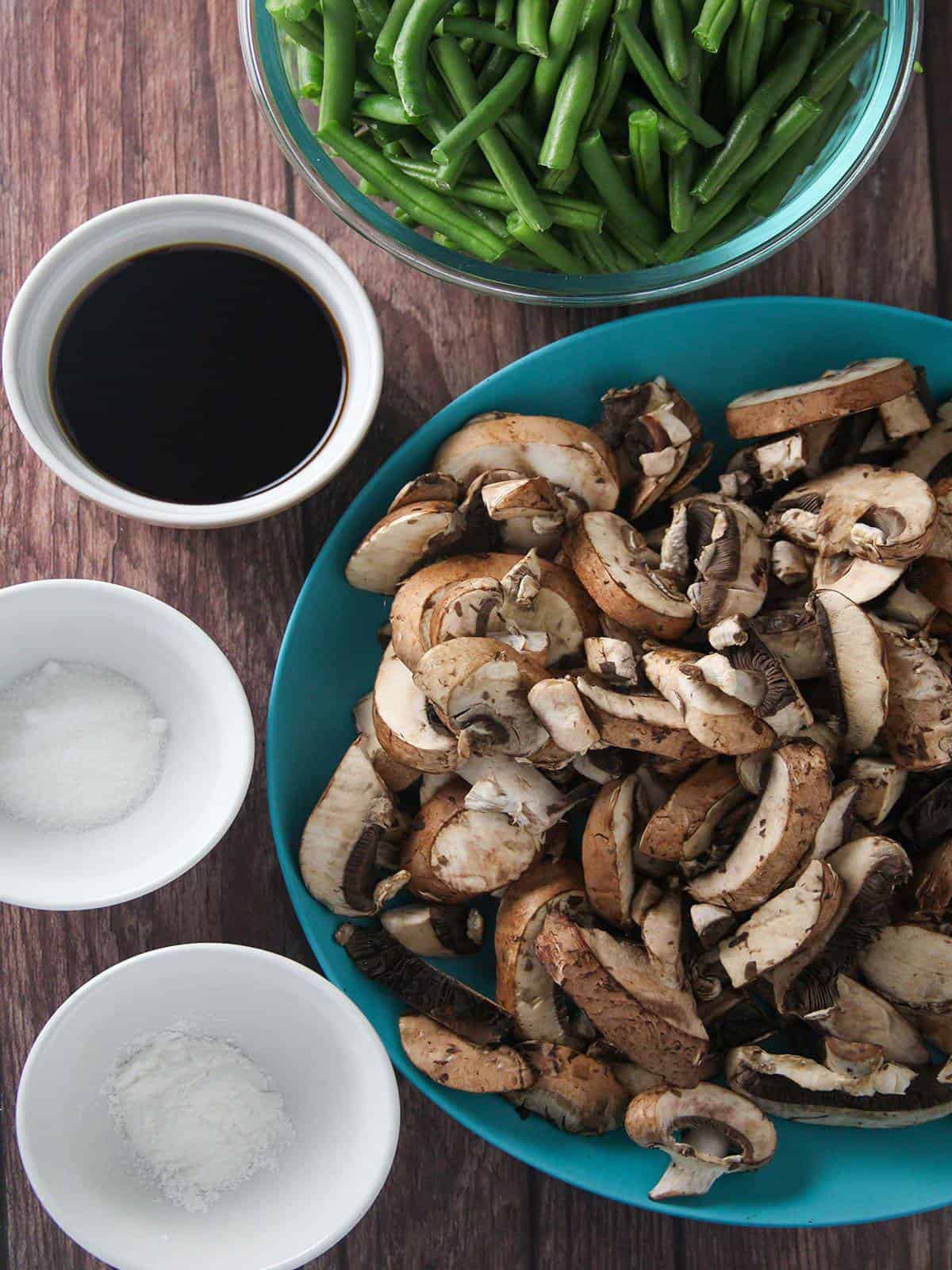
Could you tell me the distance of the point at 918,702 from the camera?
3.33 feet

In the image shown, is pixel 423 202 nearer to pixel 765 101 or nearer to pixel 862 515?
pixel 765 101

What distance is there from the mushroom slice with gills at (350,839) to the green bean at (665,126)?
65cm

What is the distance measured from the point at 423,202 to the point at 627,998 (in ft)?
2.57

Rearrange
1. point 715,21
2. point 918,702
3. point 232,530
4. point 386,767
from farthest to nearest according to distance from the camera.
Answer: point 232,530, point 386,767, point 918,702, point 715,21

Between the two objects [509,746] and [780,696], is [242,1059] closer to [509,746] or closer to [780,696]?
[509,746]

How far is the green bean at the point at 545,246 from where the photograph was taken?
3.27 ft

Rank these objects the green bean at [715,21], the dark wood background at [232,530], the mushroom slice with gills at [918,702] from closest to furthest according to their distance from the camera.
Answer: the green bean at [715,21]
the mushroom slice with gills at [918,702]
the dark wood background at [232,530]

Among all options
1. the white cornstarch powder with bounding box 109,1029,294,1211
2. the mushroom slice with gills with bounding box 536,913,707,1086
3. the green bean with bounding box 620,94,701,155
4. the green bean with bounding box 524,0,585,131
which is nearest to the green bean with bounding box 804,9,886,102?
the green bean with bounding box 620,94,701,155

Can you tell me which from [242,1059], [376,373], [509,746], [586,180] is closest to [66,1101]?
[242,1059]

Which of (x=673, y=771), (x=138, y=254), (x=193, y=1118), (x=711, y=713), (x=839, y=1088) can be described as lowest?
(x=193, y=1118)

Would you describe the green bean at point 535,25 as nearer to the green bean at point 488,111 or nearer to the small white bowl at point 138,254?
the green bean at point 488,111

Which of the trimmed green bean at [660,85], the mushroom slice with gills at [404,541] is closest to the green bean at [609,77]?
the trimmed green bean at [660,85]

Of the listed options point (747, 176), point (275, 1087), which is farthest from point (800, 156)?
point (275, 1087)

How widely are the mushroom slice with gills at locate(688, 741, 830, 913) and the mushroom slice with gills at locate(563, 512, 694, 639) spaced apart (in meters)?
0.16
